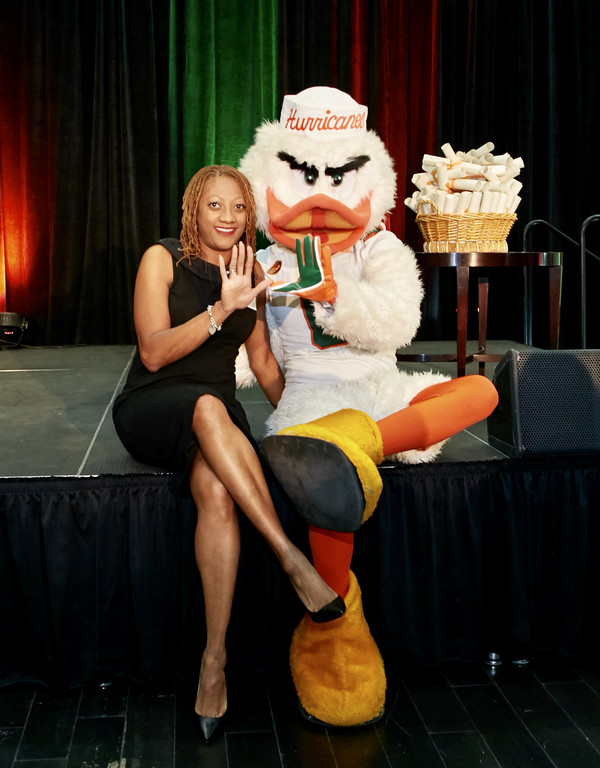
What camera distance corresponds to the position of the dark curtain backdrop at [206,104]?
430 cm

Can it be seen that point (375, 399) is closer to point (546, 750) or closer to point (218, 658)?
point (218, 658)

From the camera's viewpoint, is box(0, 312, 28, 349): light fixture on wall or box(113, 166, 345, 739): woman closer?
box(113, 166, 345, 739): woman

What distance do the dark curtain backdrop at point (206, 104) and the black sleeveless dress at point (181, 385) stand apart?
2565mm

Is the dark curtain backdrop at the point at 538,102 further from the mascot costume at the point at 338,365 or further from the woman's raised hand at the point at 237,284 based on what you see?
the woman's raised hand at the point at 237,284

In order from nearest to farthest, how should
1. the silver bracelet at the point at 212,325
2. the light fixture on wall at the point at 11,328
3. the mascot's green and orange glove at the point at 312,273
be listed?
the silver bracelet at the point at 212,325 < the mascot's green and orange glove at the point at 312,273 < the light fixture on wall at the point at 11,328

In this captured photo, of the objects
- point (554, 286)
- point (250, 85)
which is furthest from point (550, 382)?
point (250, 85)

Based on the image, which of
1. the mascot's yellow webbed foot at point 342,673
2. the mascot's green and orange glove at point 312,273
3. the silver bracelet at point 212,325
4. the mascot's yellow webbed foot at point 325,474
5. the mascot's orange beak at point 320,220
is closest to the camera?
the mascot's yellow webbed foot at point 325,474

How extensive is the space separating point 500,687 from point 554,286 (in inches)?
70.2

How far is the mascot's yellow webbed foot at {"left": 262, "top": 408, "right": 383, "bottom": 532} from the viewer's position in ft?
5.25

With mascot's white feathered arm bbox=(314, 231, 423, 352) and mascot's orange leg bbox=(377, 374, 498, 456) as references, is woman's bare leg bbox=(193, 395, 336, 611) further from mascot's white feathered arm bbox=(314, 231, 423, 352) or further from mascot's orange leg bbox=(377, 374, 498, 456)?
mascot's white feathered arm bbox=(314, 231, 423, 352)

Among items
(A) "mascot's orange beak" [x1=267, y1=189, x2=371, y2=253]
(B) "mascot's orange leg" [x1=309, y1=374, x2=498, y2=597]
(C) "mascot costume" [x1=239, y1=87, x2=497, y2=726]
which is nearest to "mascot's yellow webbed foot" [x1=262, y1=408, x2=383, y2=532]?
(C) "mascot costume" [x1=239, y1=87, x2=497, y2=726]

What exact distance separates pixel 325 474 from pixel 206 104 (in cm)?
339

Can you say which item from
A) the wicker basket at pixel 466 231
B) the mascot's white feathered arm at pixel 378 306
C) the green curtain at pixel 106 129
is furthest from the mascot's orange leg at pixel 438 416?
the green curtain at pixel 106 129

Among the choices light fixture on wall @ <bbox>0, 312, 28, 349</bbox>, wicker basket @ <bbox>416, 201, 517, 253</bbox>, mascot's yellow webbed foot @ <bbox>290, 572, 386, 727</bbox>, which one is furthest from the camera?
light fixture on wall @ <bbox>0, 312, 28, 349</bbox>
